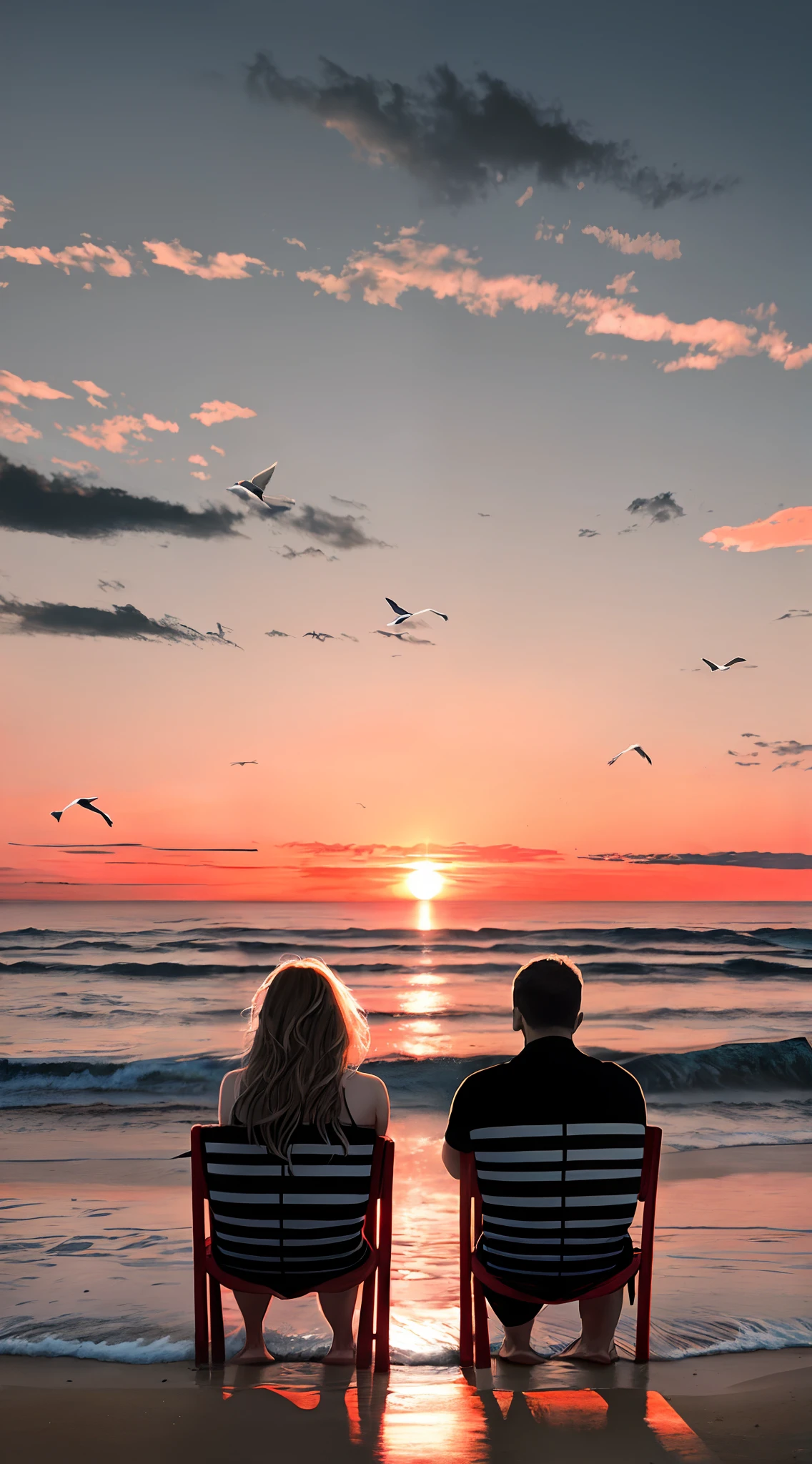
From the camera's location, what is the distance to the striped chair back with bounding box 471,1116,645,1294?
7.81ft

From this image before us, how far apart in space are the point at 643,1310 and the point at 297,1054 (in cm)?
124

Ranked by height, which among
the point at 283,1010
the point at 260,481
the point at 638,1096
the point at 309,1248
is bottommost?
the point at 309,1248

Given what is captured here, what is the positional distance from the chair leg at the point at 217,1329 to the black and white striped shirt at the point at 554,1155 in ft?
2.61

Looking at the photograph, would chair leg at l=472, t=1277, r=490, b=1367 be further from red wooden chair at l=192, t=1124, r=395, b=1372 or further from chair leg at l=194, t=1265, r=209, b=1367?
chair leg at l=194, t=1265, r=209, b=1367

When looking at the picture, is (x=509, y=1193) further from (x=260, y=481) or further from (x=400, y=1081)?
(x=400, y=1081)

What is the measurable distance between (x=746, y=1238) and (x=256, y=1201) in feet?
11.8

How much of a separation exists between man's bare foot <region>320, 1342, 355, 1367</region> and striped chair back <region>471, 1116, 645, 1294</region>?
0.53m

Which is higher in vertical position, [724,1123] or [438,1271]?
[438,1271]

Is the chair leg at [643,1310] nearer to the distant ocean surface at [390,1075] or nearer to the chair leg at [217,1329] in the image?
the distant ocean surface at [390,1075]

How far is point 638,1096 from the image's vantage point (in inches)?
96.8

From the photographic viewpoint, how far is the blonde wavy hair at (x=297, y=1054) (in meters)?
2.36

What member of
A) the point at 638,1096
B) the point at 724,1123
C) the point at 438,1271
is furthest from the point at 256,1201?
the point at 724,1123

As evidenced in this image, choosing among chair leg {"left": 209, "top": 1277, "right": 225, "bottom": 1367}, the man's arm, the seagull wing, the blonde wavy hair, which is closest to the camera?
the blonde wavy hair

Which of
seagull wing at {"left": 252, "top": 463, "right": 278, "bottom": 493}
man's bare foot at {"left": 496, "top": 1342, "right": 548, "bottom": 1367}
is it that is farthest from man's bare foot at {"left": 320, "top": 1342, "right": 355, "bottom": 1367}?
seagull wing at {"left": 252, "top": 463, "right": 278, "bottom": 493}
